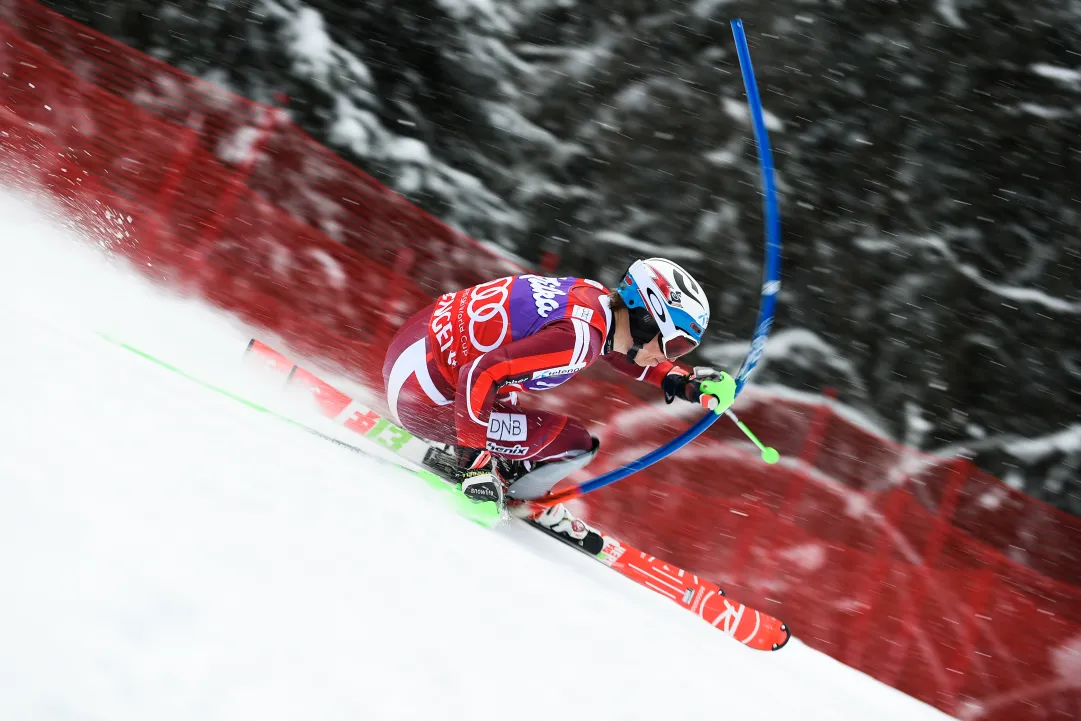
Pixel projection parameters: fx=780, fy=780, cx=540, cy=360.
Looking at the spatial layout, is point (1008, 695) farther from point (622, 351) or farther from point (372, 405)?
point (372, 405)


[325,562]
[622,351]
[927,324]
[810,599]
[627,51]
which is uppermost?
[627,51]

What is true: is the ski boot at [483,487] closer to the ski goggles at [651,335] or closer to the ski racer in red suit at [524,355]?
the ski racer in red suit at [524,355]

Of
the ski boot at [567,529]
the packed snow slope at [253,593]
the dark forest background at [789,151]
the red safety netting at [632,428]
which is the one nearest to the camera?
the packed snow slope at [253,593]

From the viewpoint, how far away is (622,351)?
3471 millimetres

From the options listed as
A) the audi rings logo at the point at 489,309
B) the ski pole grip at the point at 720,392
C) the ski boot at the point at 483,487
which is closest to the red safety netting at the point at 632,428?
the ski pole grip at the point at 720,392

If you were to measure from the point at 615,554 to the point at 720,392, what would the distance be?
980mm

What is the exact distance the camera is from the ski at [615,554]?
12.3 feet

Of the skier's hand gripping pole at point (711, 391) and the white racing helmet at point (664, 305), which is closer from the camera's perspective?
the white racing helmet at point (664, 305)

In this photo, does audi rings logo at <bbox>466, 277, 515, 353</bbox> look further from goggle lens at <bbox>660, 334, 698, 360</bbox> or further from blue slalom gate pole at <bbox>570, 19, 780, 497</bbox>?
blue slalom gate pole at <bbox>570, 19, 780, 497</bbox>

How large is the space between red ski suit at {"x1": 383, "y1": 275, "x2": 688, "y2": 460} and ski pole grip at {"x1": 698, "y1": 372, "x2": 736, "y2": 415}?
51 cm

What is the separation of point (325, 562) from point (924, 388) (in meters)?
9.23

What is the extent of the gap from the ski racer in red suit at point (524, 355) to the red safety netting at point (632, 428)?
4.38 feet

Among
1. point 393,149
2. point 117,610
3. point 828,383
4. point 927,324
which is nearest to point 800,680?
point 117,610

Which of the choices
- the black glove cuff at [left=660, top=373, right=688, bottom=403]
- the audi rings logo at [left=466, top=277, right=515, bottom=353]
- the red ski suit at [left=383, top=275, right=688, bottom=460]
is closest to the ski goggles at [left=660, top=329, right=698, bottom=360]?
the red ski suit at [left=383, top=275, right=688, bottom=460]
